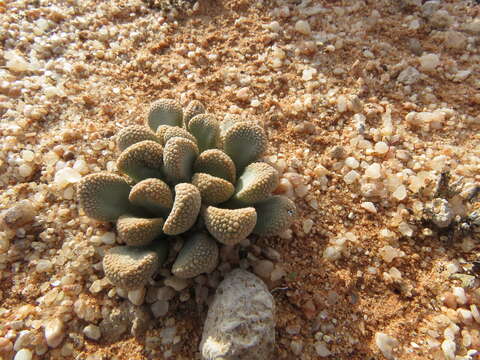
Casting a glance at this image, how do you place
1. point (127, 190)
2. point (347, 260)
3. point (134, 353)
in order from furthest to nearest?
point (347, 260), point (127, 190), point (134, 353)

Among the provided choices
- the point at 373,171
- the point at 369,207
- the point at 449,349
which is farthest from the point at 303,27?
the point at 449,349

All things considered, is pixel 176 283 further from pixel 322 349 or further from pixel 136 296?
pixel 322 349

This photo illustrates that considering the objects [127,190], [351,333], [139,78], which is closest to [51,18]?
[139,78]

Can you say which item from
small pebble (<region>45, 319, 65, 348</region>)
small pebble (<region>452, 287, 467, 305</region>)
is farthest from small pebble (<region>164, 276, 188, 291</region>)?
small pebble (<region>452, 287, 467, 305</region>)

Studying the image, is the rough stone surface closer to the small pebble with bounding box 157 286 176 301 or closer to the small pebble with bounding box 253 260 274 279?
the small pebble with bounding box 157 286 176 301

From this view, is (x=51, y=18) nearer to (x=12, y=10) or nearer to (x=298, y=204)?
(x=12, y=10)
